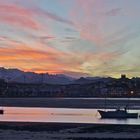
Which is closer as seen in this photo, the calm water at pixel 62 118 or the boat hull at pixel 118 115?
the calm water at pixel 62 118

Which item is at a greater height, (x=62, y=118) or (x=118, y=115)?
(x=118, y=115)

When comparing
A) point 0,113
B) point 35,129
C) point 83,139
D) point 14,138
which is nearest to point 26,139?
point 14,138

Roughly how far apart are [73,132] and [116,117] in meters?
28.3

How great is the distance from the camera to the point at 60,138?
33.9m

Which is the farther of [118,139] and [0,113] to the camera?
[0,113]

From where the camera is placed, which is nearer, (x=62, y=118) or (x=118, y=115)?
(x=62, y=118)

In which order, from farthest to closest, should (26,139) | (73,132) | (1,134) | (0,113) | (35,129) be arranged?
(0,113) < (35,129) < (73,132) < (1,134) < (26,139)

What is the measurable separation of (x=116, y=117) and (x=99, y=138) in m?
33.4

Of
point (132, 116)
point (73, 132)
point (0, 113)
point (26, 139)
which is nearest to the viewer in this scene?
point (26, 139)

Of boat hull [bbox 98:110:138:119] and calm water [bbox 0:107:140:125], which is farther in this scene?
boat hull [bbox 98:110:138:119]

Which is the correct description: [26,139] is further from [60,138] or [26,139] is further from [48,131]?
[48,131]

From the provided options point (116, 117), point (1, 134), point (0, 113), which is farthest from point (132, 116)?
point (1, 134)

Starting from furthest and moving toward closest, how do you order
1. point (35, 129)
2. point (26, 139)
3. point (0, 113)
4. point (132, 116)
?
point (0, 113)
point (132, 116)
point (35, 129)
point (26, 139)

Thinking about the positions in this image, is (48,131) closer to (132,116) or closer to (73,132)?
(73,132)
